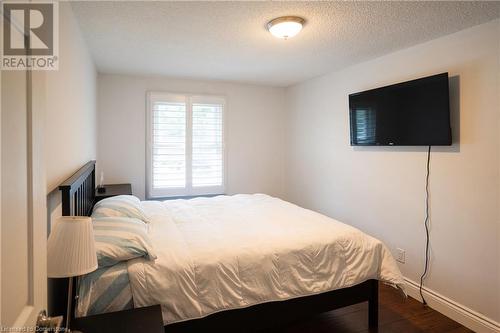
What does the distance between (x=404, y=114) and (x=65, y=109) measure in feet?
9.29

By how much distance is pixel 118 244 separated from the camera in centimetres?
171

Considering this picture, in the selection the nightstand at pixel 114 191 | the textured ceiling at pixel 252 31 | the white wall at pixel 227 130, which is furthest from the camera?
the white wall at pixel 227 130

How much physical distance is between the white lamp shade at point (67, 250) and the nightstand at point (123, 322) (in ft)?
1.33

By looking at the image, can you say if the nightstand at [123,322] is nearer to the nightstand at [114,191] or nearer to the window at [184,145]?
the nightstand at [114,191]

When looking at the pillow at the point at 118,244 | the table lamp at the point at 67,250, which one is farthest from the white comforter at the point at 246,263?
the table lamp at the point at 67,250

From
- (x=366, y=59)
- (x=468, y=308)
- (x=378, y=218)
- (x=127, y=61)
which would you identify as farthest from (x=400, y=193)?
(x=127, y=61)

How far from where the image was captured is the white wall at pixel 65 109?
5.32 feet

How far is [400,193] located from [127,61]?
3338mm

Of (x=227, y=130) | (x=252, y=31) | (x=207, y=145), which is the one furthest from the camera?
(x=227, y=130)

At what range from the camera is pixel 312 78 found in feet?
14.3

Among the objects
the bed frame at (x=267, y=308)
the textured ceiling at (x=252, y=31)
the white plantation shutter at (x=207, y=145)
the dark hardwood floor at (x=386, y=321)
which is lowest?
the dark hardwood floor at (x=386, y=321)

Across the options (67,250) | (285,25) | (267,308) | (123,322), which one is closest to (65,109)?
(67,250)

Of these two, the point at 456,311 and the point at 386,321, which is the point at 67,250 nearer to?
the point at 386,321

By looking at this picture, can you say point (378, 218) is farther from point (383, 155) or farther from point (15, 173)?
point (15, 173)
